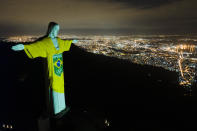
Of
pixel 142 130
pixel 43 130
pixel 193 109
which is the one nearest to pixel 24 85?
pixel 43 130

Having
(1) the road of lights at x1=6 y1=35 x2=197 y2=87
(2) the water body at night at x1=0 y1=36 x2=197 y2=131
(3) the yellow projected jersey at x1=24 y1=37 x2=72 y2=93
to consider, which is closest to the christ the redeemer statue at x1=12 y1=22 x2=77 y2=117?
(3) the yellow projected jersey at x1=24 y1=37 x2=72 y2=93

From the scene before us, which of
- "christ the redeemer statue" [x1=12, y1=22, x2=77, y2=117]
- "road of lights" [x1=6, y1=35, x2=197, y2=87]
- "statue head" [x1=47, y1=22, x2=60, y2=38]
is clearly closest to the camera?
"christ the redeemer statue" [x1=12, y1=22, x2=77, y2=117]

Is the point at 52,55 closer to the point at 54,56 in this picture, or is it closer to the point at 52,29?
the point at 54,56

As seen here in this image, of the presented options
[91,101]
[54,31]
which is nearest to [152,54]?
[91,101]

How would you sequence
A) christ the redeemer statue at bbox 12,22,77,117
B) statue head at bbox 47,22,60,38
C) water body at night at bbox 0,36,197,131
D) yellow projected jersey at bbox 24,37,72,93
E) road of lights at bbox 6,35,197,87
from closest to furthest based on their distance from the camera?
yellow projected jersey at bbox 24,37,72,93 → christ the redeemer statue at bbox 12,22,77,117 → statue head at bbox 47,22,60,38 → water body at night at bbox 0,36,197,131 → road of lights at bbox 6,35,197,87

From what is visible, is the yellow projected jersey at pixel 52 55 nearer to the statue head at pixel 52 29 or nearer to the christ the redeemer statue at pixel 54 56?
the christ the redeemer statue at pixel 54 56

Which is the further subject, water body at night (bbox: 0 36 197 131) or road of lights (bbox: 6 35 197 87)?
road of lights (bbox: 6 35 197 87)

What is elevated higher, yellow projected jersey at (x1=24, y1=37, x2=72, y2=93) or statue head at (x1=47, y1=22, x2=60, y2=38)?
statue head at (x1=47, y1=22, x2=60, y2=38)

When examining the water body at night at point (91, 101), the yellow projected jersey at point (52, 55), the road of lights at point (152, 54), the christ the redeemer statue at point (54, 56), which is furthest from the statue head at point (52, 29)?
the road of lights at point (152, 54)

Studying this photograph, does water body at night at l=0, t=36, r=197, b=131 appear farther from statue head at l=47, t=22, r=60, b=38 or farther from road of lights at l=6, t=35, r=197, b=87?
road of lights at l=6, t=35, r=197, b=87
